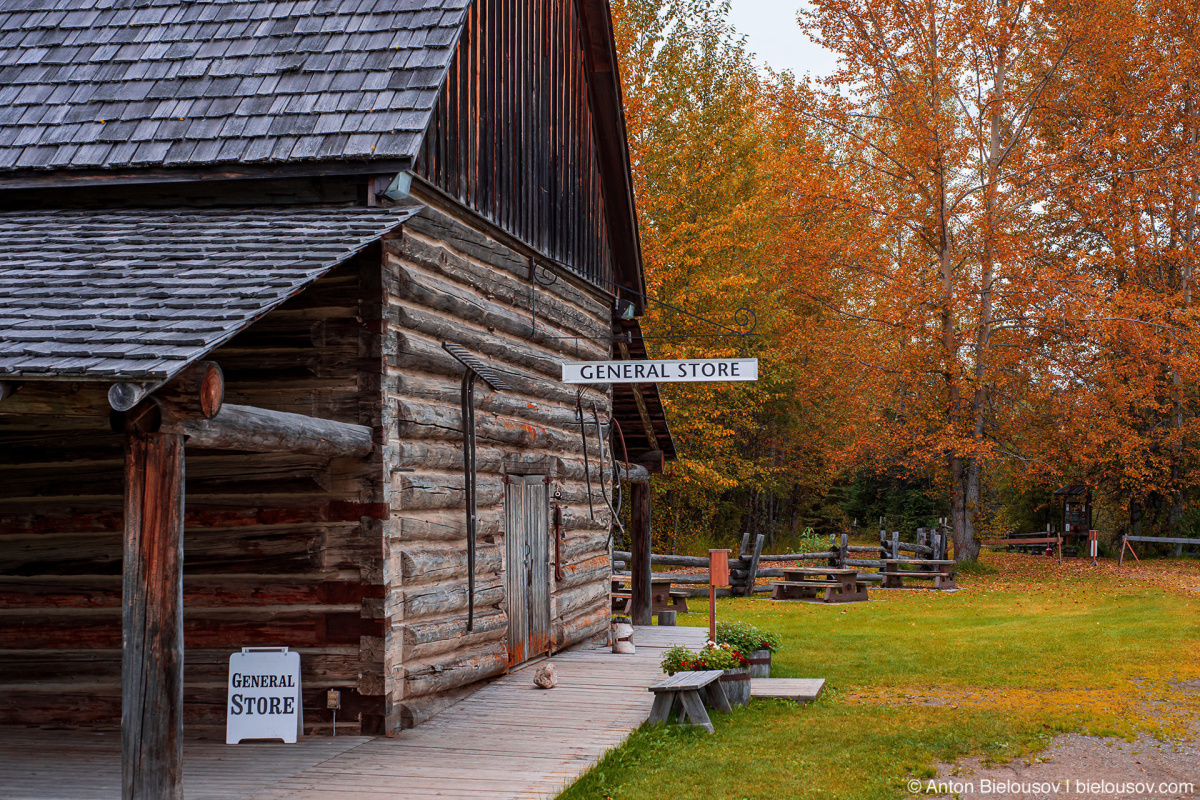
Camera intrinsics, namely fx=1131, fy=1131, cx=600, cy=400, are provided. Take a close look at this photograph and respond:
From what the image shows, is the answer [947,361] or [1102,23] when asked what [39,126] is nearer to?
[947,361]

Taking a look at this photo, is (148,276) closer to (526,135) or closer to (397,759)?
(397,759)

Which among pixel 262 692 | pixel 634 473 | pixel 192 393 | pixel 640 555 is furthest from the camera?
pixel 640 555

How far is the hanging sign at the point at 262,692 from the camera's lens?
24.5ft

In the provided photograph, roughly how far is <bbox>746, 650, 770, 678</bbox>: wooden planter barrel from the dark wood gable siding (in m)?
4.52

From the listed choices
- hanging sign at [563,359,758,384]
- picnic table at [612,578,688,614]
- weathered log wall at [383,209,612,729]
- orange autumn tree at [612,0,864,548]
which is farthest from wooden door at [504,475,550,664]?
orange autumn tree at [612,0,864,548]

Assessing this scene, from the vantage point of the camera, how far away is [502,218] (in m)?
10.3

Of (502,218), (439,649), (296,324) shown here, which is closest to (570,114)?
(502,218)

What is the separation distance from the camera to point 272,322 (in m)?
7.95

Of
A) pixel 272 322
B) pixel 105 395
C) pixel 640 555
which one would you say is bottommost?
pixel 640 555

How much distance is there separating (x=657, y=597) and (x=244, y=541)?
35.4 ft

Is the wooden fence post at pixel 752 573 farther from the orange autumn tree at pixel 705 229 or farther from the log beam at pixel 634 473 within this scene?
the log beam at pixel 634 473

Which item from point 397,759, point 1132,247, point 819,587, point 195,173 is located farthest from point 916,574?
point 195,173

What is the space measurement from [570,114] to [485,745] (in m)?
7.33

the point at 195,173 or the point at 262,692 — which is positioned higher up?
the point at 195,173
